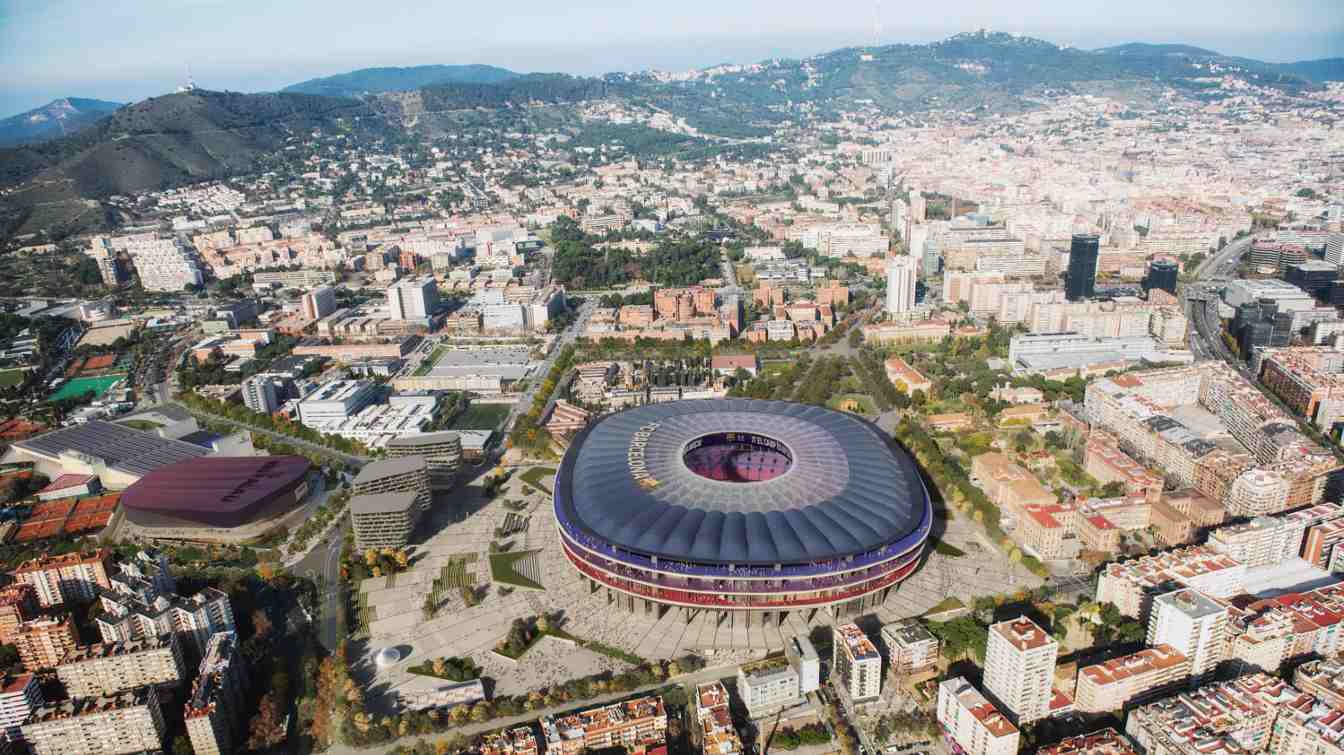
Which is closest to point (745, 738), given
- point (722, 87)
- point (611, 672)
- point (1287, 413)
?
point (611, 672)

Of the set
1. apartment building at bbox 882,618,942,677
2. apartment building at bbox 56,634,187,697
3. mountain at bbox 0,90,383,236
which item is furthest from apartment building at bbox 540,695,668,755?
mountain at bbox 0,90,383,236

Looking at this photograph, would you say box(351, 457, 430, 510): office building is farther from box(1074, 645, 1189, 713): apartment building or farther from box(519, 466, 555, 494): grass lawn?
box(1074, 645, 1189, 713): apartment building

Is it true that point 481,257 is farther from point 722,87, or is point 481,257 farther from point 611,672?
point 722,87

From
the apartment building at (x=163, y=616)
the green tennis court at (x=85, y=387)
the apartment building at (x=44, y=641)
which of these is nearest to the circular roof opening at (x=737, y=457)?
the apartment building at (x=163, y=616)

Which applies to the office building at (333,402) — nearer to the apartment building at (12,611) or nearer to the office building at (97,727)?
the apartment building at (12,611)

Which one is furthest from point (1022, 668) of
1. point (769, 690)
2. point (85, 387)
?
point (85, 387)
